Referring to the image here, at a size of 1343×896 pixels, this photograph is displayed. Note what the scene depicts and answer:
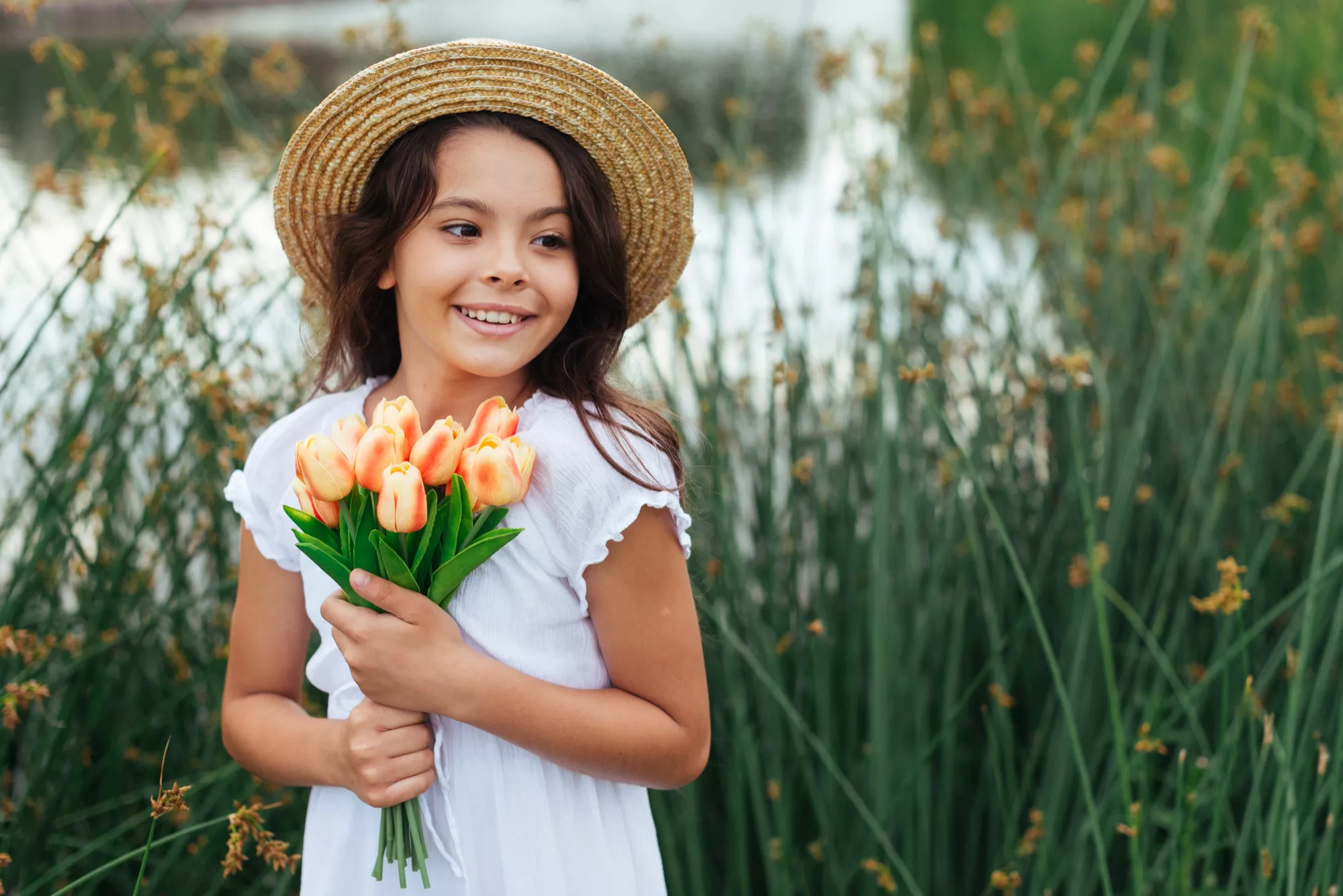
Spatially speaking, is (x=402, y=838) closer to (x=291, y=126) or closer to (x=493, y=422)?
(x=493, y=422)

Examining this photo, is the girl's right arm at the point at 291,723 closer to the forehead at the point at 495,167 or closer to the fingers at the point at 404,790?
the fingers at the point at 404,790

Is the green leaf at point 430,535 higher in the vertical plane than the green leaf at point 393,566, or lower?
higher

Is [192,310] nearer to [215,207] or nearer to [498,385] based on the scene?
[215,207]

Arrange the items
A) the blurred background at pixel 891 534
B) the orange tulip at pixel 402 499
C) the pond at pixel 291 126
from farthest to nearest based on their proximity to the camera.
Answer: the pond at pixel 291 126, the blurred background at pixel 891 534, the orange tulip at pixel 402 499

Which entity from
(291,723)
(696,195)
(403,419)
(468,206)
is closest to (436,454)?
(403,419)

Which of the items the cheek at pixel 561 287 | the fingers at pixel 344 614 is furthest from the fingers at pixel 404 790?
the cheek at pixel 561 287

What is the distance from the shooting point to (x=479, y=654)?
1135 millimetres

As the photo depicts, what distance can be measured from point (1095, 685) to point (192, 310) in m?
1.65

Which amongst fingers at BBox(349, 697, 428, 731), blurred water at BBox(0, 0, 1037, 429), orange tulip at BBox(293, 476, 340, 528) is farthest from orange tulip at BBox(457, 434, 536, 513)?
blurred water at BBox(0, 0, 1037, 429)

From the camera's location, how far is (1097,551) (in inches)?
71.4

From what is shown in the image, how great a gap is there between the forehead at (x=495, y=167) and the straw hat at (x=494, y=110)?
3cm

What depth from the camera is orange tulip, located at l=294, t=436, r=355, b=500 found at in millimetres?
1001

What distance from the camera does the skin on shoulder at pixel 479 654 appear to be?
43.7 inches

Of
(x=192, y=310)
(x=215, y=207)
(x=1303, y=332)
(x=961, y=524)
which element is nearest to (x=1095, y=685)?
(x=961, y=524)
